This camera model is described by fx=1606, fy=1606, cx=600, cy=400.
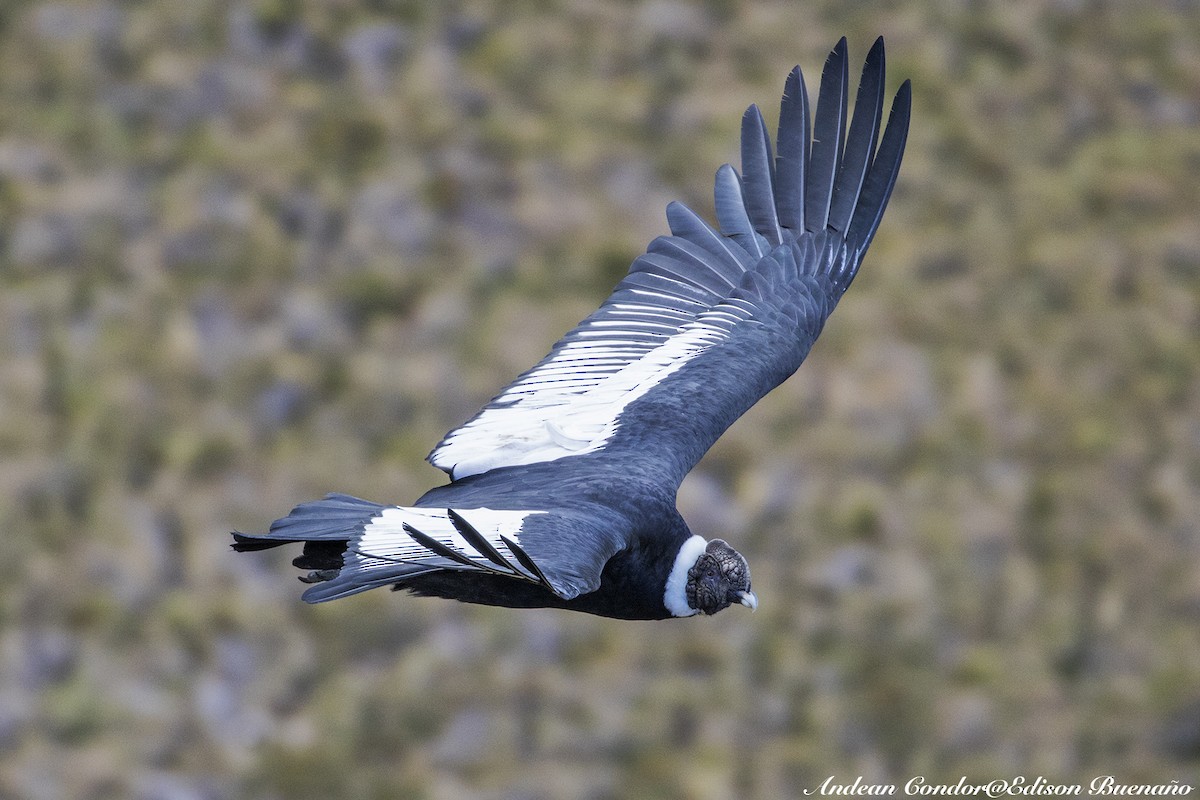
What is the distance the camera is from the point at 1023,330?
14.7m

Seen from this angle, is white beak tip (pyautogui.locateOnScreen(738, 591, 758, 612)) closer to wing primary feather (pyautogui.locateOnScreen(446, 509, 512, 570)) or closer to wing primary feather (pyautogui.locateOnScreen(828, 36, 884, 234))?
wing primary feather (pyautogui.locateOnScreen(446, 509, 512, 570))

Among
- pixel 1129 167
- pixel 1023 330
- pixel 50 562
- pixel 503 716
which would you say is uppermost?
pixel 1129 167

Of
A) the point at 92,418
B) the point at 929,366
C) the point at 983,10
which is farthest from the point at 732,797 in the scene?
the point at 983,10

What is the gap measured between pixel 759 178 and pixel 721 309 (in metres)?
0.76

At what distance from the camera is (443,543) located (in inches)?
214

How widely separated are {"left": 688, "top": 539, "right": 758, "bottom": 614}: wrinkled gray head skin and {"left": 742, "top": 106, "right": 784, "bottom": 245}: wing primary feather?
212 centimetres

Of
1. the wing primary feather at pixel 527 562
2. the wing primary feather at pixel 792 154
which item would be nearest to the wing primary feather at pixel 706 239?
the wing primary feather at pixel 792 154

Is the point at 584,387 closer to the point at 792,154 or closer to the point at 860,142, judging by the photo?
the point at 792,154

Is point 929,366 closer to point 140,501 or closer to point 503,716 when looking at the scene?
point 503,716

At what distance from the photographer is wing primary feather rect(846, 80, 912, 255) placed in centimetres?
803

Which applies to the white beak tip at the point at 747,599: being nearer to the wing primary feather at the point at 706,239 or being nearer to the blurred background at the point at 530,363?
the wing primary feather at the point at 706,239

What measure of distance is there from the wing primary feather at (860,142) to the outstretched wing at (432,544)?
2.83 m

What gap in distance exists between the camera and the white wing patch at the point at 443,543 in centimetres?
511

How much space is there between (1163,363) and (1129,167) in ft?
7.45
